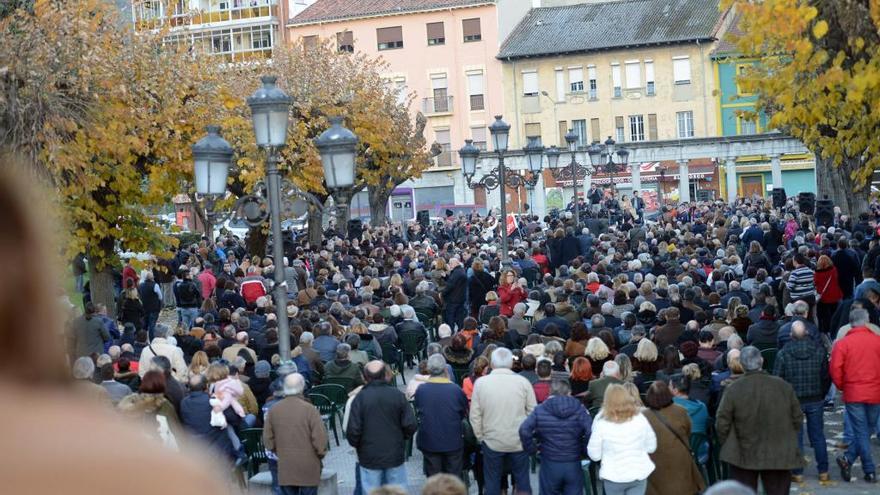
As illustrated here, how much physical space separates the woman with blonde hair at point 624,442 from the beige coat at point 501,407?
1438 mm

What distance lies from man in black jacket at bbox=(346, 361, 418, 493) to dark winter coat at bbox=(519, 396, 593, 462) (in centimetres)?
103

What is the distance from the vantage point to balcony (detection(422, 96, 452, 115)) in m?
72.9

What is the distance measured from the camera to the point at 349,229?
126ft

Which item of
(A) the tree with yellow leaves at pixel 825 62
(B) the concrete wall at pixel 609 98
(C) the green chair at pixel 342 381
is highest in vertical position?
(B) the concrete wall at pixel 609 98

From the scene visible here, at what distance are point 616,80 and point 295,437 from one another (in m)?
62.4

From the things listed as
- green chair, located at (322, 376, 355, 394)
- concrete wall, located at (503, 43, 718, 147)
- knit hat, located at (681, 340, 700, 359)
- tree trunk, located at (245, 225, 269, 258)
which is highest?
concrete wall, located at (503, 43, 718, 147)

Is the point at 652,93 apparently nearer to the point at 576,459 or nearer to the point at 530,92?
the point at 530,92

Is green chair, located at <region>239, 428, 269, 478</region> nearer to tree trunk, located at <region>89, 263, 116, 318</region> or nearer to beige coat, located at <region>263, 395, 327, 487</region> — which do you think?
beige coat, located at <region>263, 395, 327, 487</region>

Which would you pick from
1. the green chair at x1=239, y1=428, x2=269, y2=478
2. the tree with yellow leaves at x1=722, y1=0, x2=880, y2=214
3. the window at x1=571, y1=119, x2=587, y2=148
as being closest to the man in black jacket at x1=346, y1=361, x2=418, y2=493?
the green chair at x1=239, y1=428, x2=269, y2=478

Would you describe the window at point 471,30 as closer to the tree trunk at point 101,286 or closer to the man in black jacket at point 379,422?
the tree trunk at point 101,286

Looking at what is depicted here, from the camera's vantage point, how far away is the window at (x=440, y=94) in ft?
240

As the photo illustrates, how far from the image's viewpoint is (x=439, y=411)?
37.3 ft

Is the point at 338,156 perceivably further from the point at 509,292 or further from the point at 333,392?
the point at 509,292

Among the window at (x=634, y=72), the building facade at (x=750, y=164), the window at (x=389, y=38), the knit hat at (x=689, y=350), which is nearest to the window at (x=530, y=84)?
the window at (x=634, y=72)
